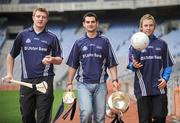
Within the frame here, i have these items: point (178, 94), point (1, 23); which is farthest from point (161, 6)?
point (178, 94)

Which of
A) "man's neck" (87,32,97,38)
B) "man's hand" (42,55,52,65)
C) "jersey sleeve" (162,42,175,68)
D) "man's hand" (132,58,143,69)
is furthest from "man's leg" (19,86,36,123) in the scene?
"jersey sleeve" (162,42,175,68)

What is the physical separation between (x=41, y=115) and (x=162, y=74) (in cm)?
192

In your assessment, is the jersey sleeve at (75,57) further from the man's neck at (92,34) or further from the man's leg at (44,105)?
the man's leg at (44,105)

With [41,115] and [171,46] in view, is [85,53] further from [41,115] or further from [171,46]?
[171,46]

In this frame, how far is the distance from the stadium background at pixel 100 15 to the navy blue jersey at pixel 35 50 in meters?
23.9

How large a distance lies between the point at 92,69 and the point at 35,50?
87 cm

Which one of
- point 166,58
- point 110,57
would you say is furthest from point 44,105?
point 166,58

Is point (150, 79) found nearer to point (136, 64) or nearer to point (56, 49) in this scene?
point (136, 64)

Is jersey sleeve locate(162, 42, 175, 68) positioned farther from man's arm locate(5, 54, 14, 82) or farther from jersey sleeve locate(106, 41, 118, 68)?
man's arm locate(5, 54, 14, 82)

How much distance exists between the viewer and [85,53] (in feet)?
19.4

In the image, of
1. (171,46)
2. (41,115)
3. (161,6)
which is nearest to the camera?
(41,115)

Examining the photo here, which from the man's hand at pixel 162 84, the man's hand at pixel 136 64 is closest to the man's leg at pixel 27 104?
the man's hand at pixel 136 64

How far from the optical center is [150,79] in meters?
6.07

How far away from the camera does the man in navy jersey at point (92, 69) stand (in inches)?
230
